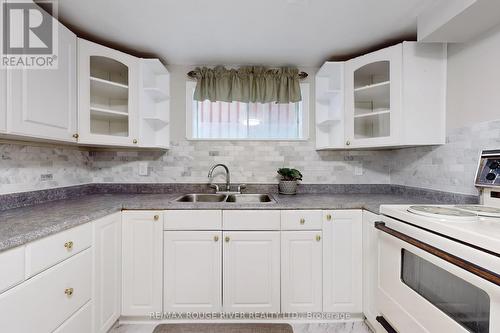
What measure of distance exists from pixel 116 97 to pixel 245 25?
121 centimetres

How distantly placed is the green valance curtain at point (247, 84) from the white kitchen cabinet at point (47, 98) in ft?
3.21

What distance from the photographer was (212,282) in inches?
65.2

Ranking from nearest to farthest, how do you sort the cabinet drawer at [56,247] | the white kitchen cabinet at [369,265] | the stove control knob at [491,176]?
the cabinet drawer at [56,247], the stove control knob at [491,176], the white kitchen cabinet at [369,265]

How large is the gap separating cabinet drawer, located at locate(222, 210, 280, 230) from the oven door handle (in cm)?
75

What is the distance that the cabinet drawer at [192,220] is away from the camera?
5.41ft

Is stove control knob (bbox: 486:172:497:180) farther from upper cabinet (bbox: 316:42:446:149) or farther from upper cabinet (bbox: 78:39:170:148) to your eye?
upper cabinet (bbox: 78:39:170:148)

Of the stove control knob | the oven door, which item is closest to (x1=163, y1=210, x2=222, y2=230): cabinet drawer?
the oven door

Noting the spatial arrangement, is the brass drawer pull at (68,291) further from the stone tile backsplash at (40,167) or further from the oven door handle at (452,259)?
the oven door handle at (452,259)

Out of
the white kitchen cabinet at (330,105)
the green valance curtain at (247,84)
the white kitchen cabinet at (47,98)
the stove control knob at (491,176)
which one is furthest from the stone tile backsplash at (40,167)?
the stove control knob at (491,176)

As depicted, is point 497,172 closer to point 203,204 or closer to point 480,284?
point 480,284

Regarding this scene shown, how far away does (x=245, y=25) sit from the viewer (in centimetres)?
163

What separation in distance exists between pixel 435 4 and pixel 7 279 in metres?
2.57

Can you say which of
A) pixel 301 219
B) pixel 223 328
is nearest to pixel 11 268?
pixel 223 328
